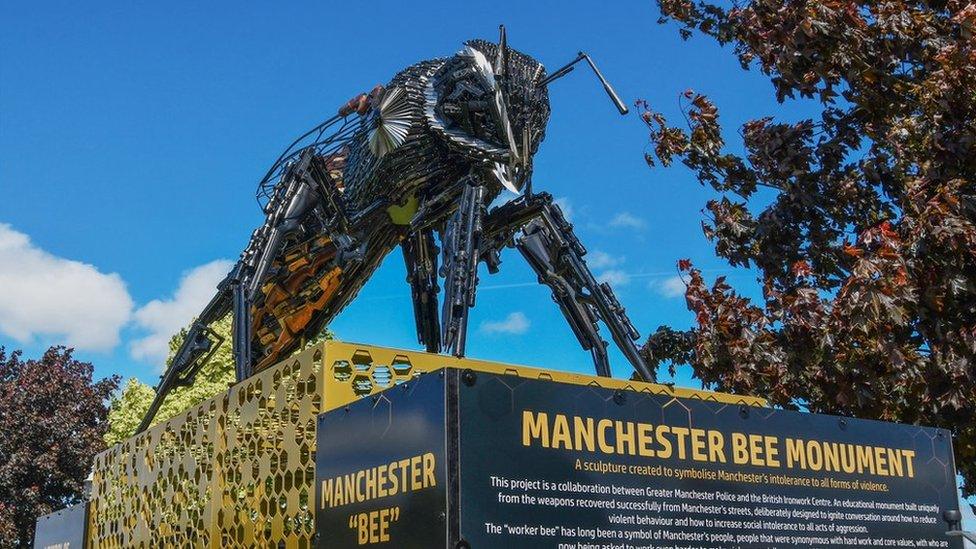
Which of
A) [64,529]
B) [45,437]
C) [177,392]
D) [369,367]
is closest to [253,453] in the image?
[369,367]

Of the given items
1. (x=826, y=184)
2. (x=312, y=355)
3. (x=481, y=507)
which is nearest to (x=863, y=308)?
(x=826, y=184)

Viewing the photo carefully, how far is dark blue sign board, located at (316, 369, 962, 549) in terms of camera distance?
12.6 feet

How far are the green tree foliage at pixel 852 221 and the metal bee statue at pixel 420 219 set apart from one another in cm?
164

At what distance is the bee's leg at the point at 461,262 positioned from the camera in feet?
26.3

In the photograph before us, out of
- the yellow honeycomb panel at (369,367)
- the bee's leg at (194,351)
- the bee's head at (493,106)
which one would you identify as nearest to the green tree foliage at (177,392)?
the bee's leg at (194,351)

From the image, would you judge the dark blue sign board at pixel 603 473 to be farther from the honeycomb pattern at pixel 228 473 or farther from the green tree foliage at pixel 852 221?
the green tree foliage at pixel 852 221

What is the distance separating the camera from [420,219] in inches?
381

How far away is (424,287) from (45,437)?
19.7 m

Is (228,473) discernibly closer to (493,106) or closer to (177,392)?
(493,106)

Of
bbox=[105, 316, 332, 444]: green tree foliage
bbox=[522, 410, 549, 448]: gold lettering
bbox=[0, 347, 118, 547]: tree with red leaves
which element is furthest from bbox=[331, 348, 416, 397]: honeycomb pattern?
bbox=[0, 347, 118, 547]: tree with red leaves

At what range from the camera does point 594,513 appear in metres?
4.01

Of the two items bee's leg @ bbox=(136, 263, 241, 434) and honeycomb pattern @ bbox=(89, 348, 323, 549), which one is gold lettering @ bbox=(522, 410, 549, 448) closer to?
honeycomb pattern @ bbox=(89, 348, 323, 549)

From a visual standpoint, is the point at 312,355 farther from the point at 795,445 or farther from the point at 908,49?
the point at 908,49

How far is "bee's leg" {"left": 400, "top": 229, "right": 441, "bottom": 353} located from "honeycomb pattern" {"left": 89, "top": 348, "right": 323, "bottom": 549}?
300 centimetres
